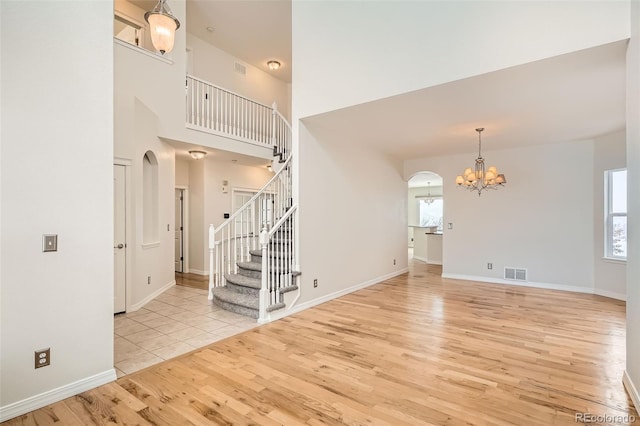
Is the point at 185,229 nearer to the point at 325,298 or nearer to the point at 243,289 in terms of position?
the point at 243,289

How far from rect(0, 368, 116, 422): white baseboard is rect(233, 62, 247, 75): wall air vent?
7248 millimetres

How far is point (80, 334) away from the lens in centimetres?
244

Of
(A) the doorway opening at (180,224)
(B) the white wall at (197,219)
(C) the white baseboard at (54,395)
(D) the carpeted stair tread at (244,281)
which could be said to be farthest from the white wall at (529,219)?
(C) the white baseboard at (54,395)

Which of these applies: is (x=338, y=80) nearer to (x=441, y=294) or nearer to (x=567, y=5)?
(x=567, y=5)

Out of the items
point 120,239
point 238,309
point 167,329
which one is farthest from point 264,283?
point 120,239

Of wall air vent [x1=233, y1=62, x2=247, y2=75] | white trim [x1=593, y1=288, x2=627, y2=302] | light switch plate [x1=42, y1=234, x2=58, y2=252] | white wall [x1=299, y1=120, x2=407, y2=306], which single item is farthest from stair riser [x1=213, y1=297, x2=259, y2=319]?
wall air vent [x1=233, y1=62, x2=247, y2=75]

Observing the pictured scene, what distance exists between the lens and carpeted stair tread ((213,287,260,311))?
14.1 ft

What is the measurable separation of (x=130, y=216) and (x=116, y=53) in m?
2.41

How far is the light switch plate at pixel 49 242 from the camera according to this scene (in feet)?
7.44

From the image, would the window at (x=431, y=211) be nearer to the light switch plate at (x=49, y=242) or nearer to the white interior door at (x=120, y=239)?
the white interior door at (x=120, y=239)

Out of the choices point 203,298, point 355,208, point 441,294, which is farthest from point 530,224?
point 203,298

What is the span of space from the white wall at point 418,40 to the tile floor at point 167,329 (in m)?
2.96

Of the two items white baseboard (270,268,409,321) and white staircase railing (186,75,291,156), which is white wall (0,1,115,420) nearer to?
white baseboard (270,268,409,321)

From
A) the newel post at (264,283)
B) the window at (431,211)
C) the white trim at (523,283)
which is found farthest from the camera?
the window at (431,211)
